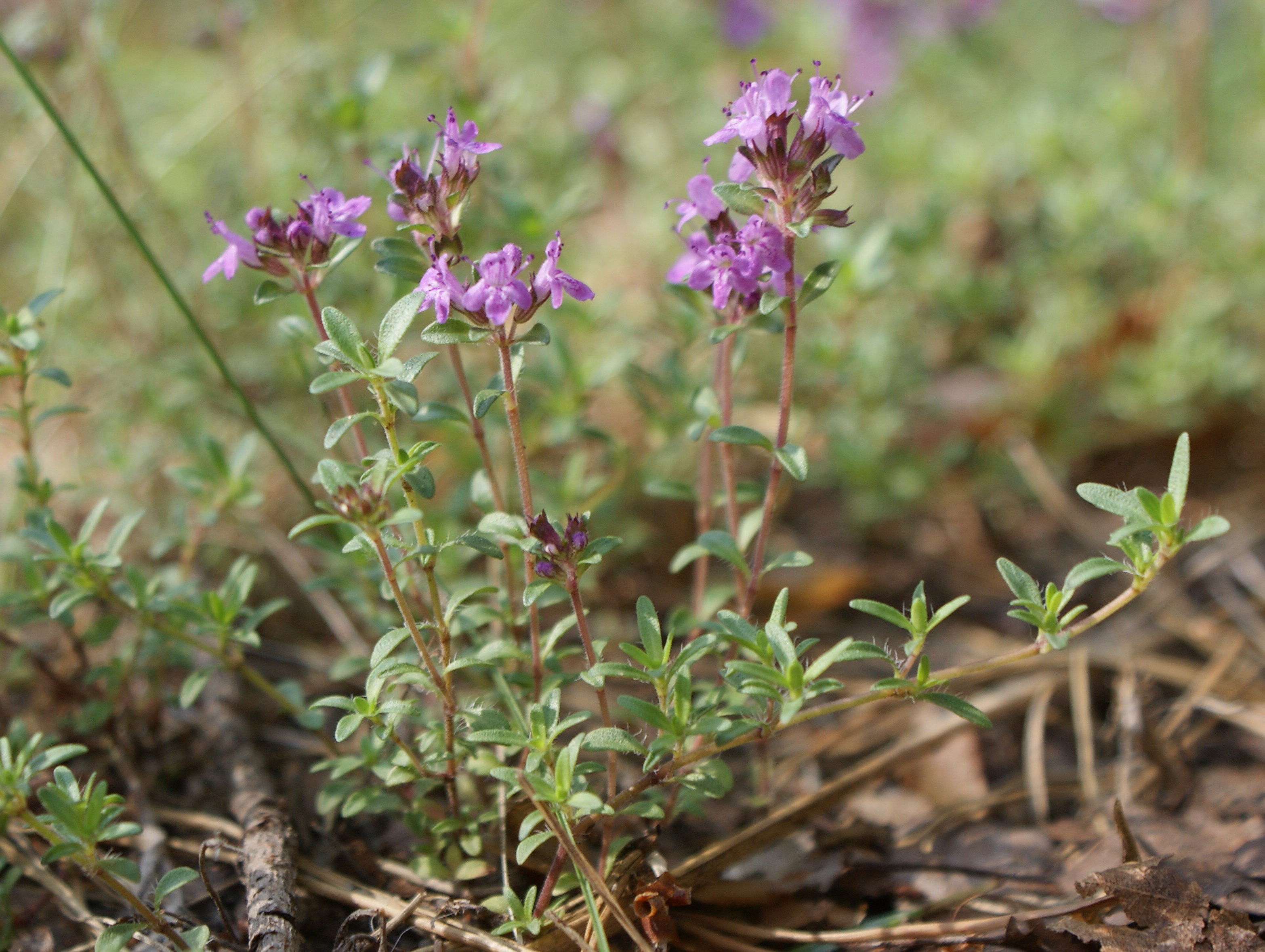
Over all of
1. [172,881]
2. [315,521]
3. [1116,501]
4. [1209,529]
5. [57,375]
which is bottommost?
[172,881]

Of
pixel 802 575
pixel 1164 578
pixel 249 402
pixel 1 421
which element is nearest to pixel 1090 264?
pixel 1164 578

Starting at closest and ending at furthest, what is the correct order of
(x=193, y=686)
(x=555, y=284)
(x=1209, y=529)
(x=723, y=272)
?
1. (x=1209, y=529)
2. (x=555, y=284)
3. (x=723, y=272)
4. (x=193, y=686)

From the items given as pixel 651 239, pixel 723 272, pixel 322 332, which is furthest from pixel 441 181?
pixel 651 239

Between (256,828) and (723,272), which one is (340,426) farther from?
(256,828)

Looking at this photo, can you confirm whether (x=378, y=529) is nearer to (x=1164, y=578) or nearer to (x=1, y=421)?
(x=1164, y=578)

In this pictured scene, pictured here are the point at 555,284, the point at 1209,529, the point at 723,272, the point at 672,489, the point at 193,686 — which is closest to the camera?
the point at 1209,529

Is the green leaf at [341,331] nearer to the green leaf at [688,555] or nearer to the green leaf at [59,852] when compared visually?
the green leaf at [688,555]
